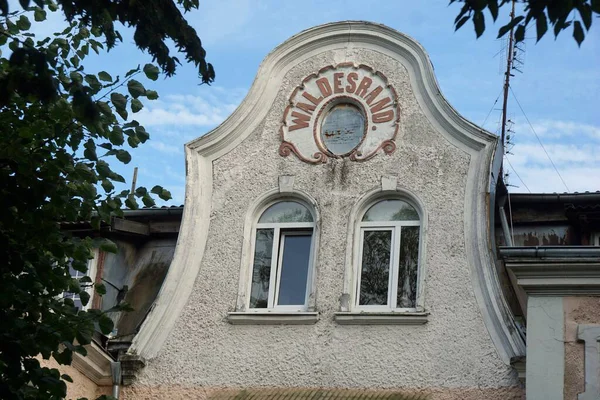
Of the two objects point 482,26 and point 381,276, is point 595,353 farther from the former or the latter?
point 482,26

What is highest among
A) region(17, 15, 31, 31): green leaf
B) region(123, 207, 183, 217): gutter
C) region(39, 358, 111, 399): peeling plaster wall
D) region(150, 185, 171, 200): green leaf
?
region(17, 15, 31, 31): green leaf

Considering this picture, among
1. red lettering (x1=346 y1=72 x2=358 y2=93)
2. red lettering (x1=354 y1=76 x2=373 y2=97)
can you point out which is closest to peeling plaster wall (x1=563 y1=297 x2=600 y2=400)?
red lettering (x1=354 y1=76 x2=373 y2=97)

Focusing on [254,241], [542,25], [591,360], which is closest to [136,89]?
[254,241]

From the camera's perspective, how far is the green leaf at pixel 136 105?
13.4 meters

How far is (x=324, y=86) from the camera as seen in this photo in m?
17.3

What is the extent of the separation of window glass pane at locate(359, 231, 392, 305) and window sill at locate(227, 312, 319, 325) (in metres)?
0.77

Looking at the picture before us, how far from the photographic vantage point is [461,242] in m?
15.7

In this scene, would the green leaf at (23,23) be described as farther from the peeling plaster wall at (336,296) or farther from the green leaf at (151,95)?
the peeling plaster wall at (336,296)

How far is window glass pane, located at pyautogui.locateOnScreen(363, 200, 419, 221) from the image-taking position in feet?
53.5

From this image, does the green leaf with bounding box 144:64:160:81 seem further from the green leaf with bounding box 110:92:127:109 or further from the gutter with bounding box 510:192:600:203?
the gutter with bounding box 510:192:600:203

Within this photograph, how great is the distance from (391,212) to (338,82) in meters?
2.23

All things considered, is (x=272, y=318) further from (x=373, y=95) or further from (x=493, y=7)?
(x=493, y=7)

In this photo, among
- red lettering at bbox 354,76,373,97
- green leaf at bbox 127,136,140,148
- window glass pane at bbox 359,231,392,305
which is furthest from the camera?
red lettering at bbox 354,76,373,97

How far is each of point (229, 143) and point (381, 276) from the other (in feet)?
10.5
